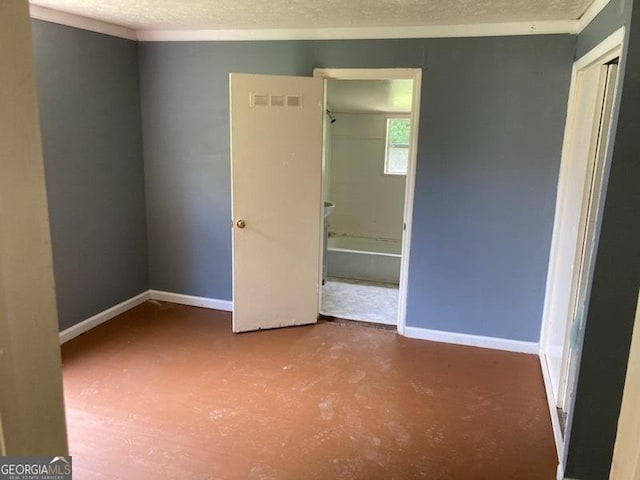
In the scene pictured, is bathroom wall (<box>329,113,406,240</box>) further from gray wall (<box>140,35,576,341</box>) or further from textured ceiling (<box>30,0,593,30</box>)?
textured ceiling (<box>30,0,593,30</box>)

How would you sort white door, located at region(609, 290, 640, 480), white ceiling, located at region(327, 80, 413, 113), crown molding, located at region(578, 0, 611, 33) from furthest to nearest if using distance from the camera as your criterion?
white ceiling, located at region(327, 80, 413, 113) → crown molding, located at region(578, 0, 611, 33) → white door, located at region(609, 290, 640, 480)

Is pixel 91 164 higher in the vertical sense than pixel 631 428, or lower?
higher

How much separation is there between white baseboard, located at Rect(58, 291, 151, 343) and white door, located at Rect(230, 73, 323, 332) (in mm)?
1103

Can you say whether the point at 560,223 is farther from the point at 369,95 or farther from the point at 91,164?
the point at 91,164

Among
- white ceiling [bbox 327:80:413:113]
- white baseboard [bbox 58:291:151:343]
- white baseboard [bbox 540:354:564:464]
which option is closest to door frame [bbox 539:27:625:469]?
white baseboard [bbox 540:354:564:464]

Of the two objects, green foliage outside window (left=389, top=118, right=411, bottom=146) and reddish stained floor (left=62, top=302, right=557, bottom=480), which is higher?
green foliage outside window (left=389, top=118, right=411, bottom=146)

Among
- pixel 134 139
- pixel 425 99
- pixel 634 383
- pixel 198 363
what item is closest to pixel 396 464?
pixel 198 363

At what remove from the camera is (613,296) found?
186 centimetres

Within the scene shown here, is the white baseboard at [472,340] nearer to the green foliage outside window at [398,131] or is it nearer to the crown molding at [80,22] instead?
the crown molding at [80,22]

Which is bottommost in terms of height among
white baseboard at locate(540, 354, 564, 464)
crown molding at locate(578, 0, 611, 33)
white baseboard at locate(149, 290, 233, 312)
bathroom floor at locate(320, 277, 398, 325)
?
white baseboard at locate(540, 354, 564, 464)

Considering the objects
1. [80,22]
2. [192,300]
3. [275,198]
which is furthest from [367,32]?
[192,300]

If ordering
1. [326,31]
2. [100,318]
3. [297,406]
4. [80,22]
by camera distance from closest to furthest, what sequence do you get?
[297,406] → [80,22] → [326,31] → [100,318]

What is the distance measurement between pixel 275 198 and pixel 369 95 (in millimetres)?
2263

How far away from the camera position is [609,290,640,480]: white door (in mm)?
693
